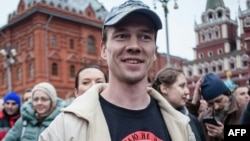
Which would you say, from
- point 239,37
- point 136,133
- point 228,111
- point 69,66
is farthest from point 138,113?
point 239,37

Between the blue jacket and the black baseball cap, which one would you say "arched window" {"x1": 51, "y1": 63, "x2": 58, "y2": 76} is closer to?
the blue jacket

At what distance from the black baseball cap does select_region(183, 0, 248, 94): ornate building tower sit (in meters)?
49.0

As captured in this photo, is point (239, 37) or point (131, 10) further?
point (239, 37)

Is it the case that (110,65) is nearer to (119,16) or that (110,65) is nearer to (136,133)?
(119,16)

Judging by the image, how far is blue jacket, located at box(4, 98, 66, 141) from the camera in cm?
368

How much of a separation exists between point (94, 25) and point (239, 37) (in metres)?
25.3

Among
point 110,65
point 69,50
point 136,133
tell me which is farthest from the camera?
point 69,50

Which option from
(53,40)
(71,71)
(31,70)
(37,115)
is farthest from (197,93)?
(71,71)

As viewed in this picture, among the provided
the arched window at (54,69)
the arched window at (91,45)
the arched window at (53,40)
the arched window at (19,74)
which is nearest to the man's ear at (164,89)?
the arched window at (54,69)

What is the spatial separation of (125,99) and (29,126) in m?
2.29

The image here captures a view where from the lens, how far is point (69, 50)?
32.2 metres

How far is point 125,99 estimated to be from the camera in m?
1.73

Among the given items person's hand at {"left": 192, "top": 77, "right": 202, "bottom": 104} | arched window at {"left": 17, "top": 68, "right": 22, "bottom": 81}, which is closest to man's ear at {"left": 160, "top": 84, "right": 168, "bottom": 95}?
person's hand at {"left": 192, "top": 77, "right": 202, "bottom": 104}

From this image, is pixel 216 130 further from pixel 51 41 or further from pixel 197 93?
pixel 51 41
